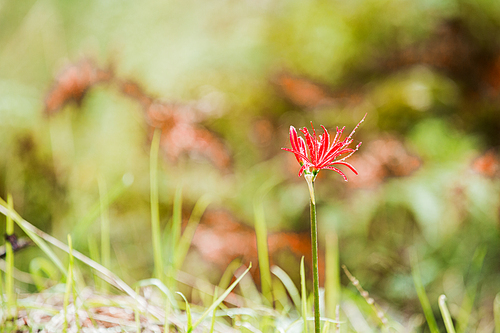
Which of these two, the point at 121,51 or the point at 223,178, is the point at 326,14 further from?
the point at 121,51

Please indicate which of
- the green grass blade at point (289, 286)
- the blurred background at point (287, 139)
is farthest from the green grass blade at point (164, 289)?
the blurred background at point (287, 139)

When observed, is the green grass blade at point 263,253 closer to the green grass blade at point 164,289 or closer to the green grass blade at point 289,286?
the green grass blade at point 289,286

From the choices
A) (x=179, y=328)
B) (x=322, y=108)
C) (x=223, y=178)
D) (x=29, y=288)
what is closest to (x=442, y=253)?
(x=322, y=108)

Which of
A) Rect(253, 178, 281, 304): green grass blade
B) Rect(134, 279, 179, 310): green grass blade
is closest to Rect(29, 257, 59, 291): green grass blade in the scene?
Rect(134, 279, 179, 310): green grass blade

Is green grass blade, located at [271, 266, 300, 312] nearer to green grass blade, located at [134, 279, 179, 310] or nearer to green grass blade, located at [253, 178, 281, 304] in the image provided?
green grass blade, located at [253, 178, 281, 304]

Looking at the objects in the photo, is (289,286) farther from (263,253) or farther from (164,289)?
(164,289)

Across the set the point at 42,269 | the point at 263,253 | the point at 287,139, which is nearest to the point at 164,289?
the point at 263,253

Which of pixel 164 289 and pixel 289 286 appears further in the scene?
pixel 289 286

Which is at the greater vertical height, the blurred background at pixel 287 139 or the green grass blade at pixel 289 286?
the blurred background at pixel 287 139
